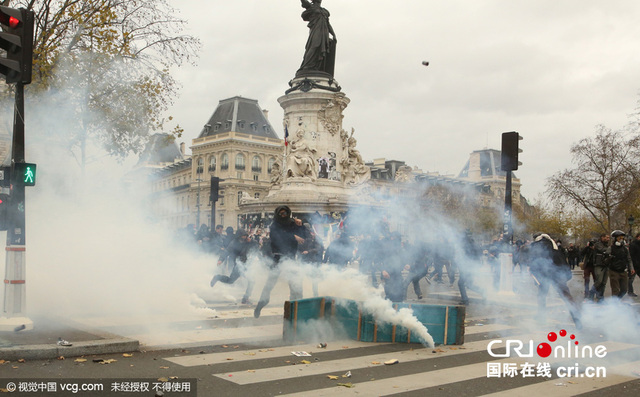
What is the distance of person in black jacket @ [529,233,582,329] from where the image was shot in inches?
438

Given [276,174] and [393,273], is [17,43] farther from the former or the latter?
[276,174]

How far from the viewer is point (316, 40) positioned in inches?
1316

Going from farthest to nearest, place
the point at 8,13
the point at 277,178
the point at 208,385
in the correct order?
the point at 277,178
the point at 8,13
the point at 208,385

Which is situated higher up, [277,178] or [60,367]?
[277,178]

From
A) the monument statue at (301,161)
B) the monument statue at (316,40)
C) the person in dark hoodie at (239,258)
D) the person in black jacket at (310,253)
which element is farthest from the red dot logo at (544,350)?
the monument statue at (316,40)

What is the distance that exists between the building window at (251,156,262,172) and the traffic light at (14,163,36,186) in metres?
80.4

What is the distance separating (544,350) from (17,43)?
863cm

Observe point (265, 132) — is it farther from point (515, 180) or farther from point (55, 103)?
point (55, 103)

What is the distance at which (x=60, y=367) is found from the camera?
23.6 ft

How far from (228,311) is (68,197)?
4.62 m

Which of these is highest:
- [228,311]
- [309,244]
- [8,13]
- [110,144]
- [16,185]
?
[8,13]

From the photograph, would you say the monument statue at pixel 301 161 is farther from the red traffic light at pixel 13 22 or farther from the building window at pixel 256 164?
the building window at pixel 256 164

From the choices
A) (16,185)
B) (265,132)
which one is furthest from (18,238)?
(265,132)

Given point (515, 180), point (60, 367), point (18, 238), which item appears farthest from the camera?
point (515, 180)
